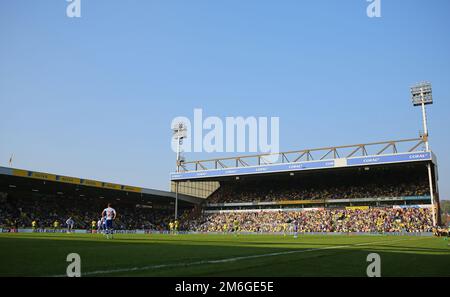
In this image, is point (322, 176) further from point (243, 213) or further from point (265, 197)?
point (243, 213)

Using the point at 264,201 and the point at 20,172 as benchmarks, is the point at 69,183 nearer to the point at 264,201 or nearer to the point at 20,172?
the point at 20,172

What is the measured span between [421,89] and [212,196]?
148ft

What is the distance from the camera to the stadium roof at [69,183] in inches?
2062

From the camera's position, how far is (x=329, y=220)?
6162 centimetres

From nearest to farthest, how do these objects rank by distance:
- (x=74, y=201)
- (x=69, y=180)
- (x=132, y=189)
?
(x=69, y=180) → (x=132, y=189) → (x=74, y=201)

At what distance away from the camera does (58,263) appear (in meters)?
9.98

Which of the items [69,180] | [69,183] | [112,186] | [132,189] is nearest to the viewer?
[69,180]

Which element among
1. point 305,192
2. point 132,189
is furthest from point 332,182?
point 132,189

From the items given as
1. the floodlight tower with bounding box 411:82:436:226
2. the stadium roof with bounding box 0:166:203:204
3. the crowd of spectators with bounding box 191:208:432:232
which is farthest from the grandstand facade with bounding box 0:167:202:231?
the floodlight tower with bounding box 411:82:436:226

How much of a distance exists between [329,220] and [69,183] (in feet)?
131

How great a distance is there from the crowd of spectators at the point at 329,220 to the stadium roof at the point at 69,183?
36.4 ft

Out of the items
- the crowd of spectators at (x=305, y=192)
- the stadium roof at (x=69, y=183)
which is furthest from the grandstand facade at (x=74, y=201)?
the crowd of spectators at (x=305, y=192)

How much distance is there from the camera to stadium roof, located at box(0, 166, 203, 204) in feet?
172
